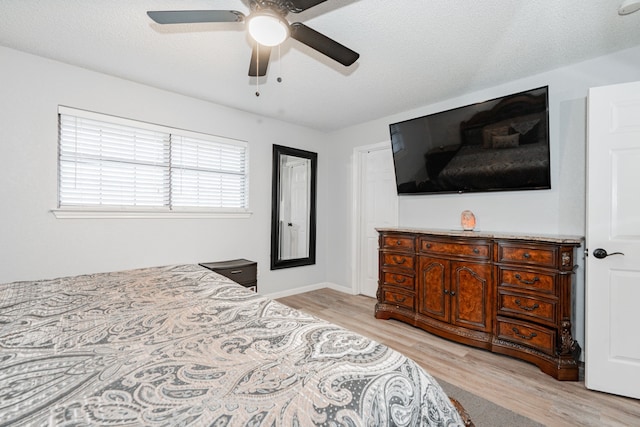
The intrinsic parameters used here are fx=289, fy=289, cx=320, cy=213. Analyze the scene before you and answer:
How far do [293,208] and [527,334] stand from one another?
3158 millimetres

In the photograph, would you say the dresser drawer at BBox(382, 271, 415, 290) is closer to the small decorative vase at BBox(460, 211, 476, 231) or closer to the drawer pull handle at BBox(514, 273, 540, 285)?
the small decorative vase at BBox(460, 211, 476, 231)

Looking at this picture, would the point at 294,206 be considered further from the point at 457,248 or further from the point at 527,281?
the point at 527,281

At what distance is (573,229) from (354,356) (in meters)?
2.66

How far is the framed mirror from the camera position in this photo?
4156mm

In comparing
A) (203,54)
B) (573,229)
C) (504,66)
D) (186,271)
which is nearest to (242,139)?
(203,54)

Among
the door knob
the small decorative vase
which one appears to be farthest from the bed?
the small decorative vase

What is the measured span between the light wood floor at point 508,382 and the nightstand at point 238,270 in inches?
46.7

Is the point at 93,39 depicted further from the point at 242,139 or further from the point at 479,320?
the point at 479,320

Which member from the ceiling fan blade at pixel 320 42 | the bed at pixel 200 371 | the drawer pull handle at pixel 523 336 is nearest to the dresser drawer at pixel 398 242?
the drawer pull handle at pixel 523 336

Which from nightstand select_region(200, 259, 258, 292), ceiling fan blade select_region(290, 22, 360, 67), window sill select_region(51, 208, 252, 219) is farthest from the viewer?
nightstand select_region(200, 259, 258, 292)

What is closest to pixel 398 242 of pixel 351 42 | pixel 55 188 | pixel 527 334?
pixel 527 334

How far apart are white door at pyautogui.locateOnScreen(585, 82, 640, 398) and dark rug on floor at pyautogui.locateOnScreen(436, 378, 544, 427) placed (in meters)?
0.74

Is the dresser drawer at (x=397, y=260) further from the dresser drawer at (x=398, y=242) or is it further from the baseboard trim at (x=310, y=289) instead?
the baseboard trim at (x=310, y=289)

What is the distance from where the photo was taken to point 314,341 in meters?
1.04
